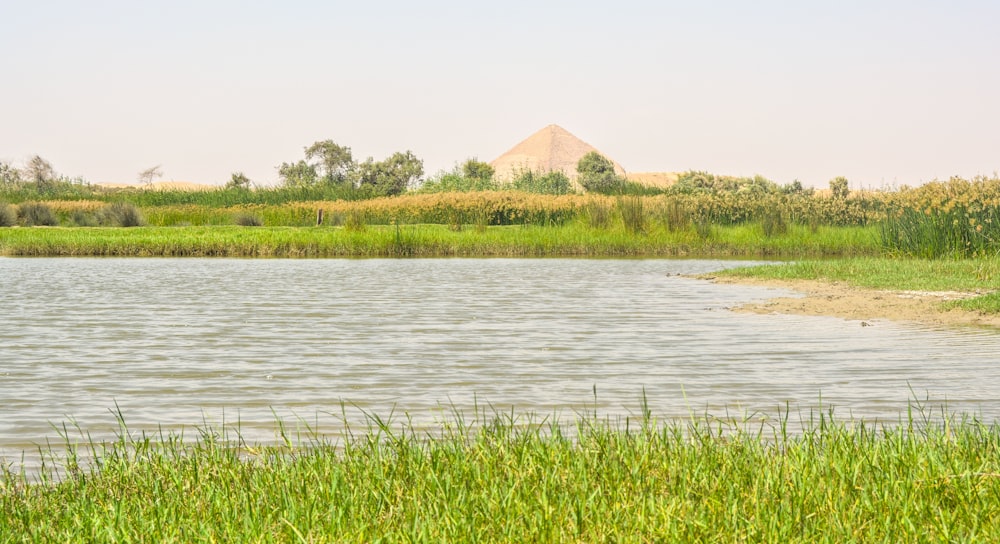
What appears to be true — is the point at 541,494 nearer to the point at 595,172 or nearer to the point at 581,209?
the point at 581,209

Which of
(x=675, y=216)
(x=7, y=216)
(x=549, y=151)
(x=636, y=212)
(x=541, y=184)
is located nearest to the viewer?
(x=636, y=212)

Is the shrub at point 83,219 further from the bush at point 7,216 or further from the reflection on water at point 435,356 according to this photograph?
the reflection on water at point 435,356

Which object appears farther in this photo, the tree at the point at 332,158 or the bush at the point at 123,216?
the tree at the point at 332,158

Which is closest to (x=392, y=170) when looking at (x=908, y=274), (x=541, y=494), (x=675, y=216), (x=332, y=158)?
(x=332, y=158)

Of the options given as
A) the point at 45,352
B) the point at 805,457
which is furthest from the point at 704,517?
the point at 45,352

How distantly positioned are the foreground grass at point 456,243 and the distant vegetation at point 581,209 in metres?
0.54

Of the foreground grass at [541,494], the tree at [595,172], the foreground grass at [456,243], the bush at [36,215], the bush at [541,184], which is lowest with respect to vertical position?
the foreground grass at [541,494]

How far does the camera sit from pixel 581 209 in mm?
41906

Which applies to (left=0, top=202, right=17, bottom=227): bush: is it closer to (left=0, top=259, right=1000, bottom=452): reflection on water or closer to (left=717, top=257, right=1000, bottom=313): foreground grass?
(left=0, top=259, right=1000, bottom=452): reflection on water

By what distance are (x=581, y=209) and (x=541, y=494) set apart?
3708 centimetres

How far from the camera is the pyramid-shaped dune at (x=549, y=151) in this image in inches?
5709

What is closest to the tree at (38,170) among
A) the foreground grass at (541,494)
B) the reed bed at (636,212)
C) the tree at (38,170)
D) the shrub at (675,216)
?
the tree at (38,170)

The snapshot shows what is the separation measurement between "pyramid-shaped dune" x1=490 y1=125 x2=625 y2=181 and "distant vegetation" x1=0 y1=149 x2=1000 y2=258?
7918 centimetres

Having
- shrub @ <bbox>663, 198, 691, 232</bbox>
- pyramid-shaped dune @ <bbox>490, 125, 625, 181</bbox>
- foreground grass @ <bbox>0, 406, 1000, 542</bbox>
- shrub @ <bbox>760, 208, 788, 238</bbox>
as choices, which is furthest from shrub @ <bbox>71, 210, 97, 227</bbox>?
pyramid-shaped dune @ <bbox>490, 125, 625, 181</bbox>
